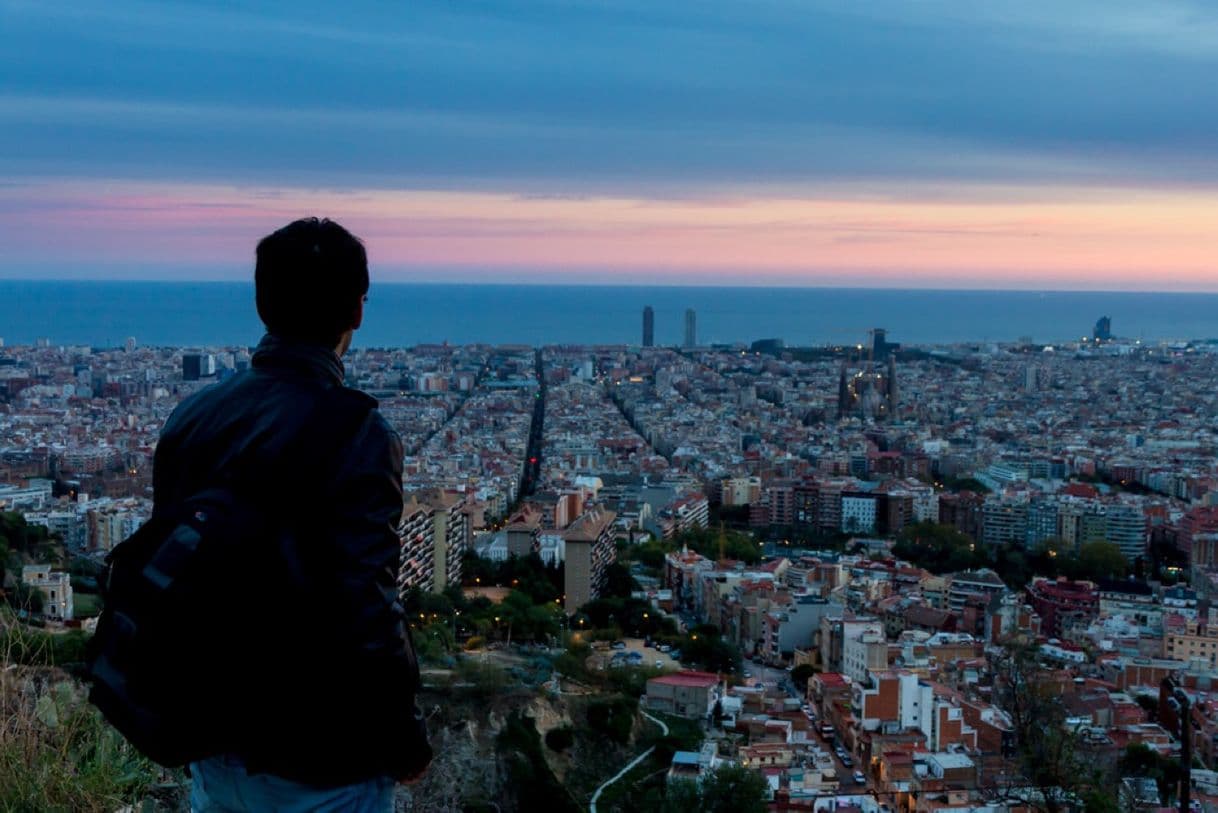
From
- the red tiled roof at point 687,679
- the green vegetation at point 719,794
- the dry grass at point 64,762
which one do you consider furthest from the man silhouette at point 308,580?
the red tiled roof at point 687,679

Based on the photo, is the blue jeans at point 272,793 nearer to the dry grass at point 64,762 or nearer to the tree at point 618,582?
the dry grass at point 64,762

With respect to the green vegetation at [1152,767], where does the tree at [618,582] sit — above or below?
below

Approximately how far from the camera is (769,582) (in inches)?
482

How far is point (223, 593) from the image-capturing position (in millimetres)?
886

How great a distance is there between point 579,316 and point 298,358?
78.3 m

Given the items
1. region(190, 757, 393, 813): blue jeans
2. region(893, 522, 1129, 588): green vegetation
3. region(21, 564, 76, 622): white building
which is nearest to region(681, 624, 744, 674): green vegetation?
region(21, 564, 76, 622): white building

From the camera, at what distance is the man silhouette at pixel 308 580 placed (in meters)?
0.90

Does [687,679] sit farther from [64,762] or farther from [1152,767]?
[64,762]

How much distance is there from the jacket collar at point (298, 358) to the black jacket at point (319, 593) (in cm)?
3

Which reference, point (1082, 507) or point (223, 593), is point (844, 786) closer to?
point (223, 593)

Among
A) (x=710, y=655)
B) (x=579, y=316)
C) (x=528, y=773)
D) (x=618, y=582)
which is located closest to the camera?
(x=528, y=773)

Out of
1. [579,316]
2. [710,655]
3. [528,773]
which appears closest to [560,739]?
[528,773]

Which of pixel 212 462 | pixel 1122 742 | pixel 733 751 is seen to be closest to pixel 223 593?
pixel 212 462

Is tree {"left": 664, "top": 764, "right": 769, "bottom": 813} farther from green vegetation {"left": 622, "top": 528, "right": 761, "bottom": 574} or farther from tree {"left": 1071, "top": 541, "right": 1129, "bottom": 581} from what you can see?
tree {"left": 1071, "top": 541, "right": 1129, "bottom": 581}
